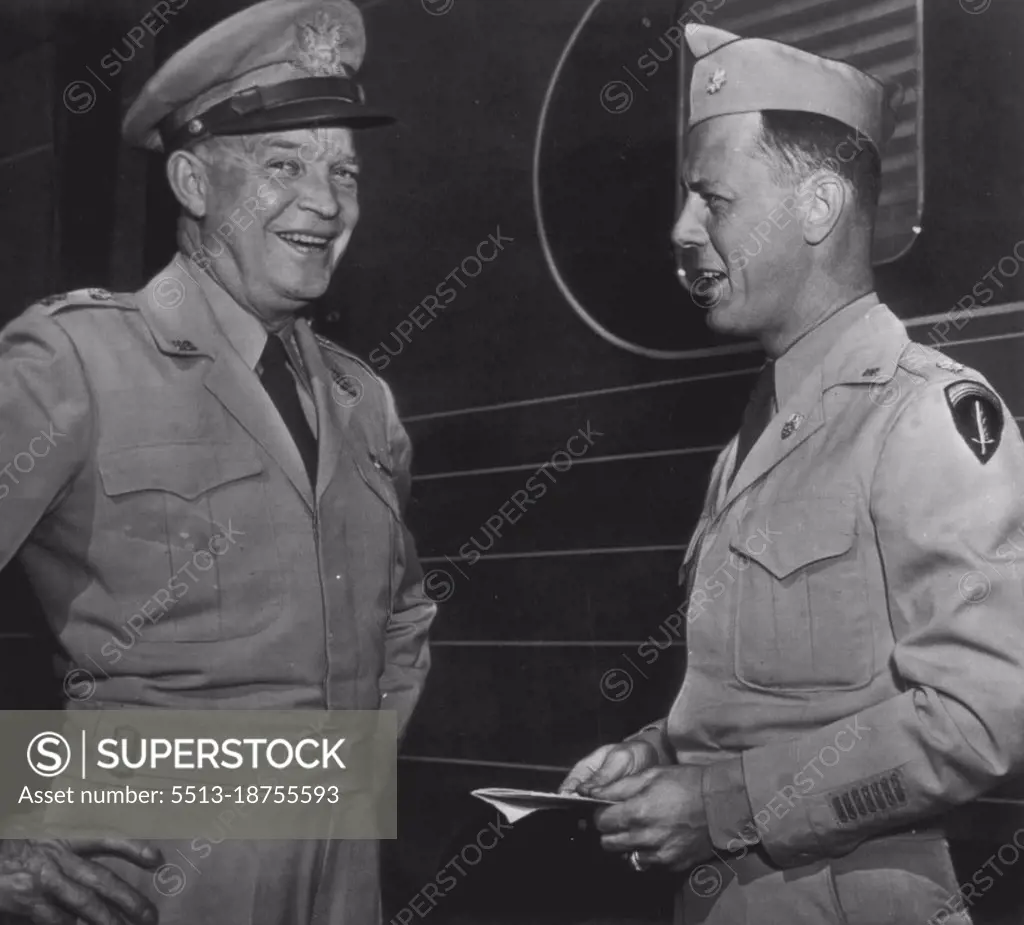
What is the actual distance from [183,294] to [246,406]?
0.21m

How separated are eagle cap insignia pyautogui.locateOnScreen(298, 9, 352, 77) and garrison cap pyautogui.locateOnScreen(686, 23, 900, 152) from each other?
63cm

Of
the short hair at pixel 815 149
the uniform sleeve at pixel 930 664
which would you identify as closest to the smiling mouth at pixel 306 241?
the short hair at pixel 815 149

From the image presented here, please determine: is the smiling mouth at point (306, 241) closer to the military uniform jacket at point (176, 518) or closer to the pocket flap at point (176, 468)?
the military uniform jacket at point (176, 518)

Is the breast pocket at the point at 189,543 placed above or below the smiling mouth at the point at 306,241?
below

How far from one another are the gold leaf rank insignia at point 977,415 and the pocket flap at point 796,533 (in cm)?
17

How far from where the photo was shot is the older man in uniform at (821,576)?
163cm

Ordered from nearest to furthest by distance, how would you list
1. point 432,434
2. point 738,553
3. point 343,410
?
point 738,553, point 343,410, point 432,434

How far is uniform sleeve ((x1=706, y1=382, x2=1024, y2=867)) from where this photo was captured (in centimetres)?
160

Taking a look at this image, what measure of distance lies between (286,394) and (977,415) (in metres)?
1.05

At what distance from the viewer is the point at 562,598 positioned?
87.9 inches

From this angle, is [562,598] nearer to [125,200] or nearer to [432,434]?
[432,434]

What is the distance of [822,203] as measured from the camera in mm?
1861

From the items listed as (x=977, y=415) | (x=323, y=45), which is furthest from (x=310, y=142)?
(x=977, y=415)

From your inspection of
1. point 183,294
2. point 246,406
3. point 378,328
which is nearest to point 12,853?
point 246,406
